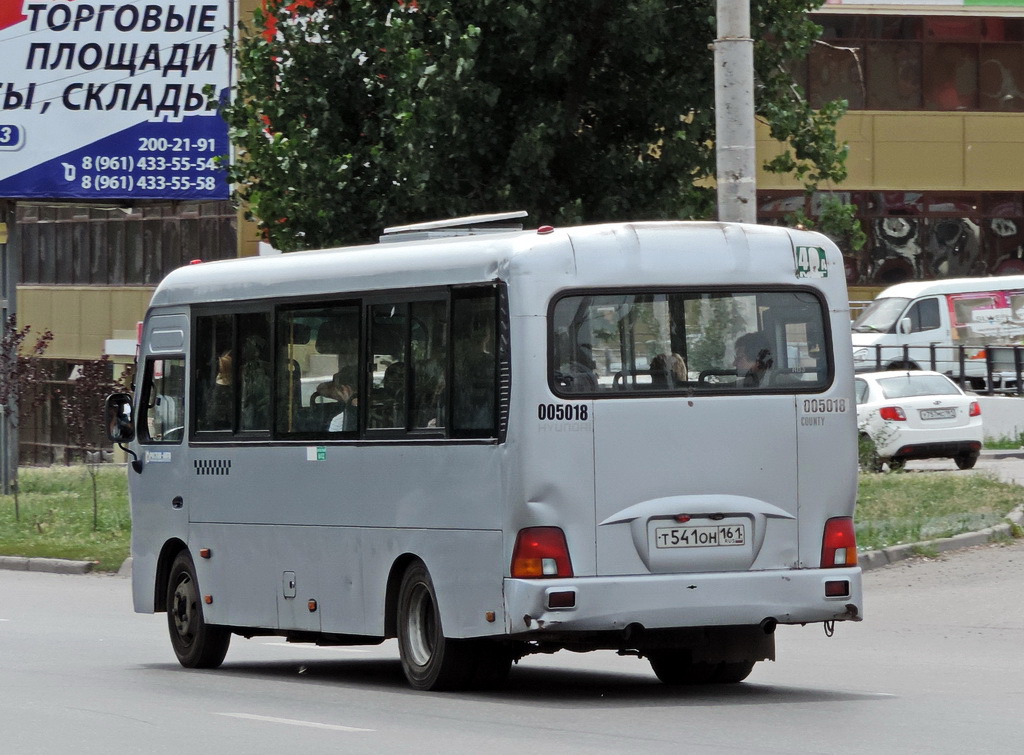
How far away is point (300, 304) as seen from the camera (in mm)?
12898

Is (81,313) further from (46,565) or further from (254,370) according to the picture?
(254,370)

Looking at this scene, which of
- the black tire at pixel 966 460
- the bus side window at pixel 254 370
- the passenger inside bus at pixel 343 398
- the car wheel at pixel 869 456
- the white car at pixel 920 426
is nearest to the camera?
the passenger inside bus at pixel 343 398

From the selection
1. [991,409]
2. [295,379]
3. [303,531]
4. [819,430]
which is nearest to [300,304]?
[295,379]

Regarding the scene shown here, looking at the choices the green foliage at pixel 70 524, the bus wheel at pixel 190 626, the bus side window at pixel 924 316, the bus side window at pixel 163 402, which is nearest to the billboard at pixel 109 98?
the green foliage at pixel 70 524

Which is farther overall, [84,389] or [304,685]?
[84,389]

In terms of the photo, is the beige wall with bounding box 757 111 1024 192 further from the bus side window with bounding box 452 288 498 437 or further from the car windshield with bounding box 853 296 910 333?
the bus side window with bounding box 452 288 498 437

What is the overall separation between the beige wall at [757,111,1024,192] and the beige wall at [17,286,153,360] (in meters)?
16.6

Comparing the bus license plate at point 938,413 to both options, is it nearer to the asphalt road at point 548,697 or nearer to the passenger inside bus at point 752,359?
the asphalt road at point 548,697

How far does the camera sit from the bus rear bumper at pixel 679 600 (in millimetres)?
10680

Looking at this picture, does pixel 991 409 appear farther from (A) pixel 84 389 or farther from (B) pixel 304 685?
Answer: (B) pixel 304 685

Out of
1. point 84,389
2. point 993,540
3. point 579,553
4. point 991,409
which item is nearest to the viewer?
point 579,553

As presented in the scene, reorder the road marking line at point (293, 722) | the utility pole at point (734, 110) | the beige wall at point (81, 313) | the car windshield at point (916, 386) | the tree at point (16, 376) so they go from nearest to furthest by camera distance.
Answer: the road marking line at point (293, 722), the utility pole at point (734, 110), the car windshield at point (916, 386), the tree at point (16, 376), the beige wall at point (81, 313)

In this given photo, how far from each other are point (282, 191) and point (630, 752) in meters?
13.0

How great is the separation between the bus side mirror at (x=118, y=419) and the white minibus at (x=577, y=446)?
94.2 inches
